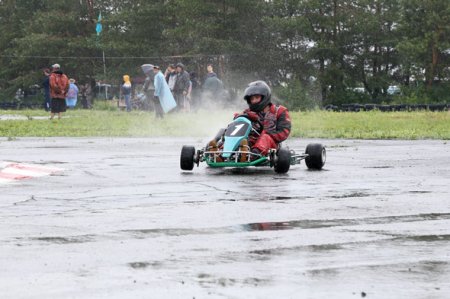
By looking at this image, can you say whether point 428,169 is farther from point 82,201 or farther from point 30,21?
point 30,21

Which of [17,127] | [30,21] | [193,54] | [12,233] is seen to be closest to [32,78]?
[30,21]

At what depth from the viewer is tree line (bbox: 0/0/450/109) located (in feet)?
215

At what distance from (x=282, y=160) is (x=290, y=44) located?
6005cm

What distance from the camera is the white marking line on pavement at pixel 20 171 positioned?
50.0 ft

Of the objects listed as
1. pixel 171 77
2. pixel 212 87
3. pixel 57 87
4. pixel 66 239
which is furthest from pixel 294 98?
pixel 66 239

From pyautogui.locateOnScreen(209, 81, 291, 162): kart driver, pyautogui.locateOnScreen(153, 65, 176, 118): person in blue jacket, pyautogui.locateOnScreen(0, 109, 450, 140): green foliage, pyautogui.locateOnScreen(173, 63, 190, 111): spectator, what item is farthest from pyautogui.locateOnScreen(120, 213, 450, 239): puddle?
pyautogui.locateOnScreen(173, 63, 190, 111): spectator

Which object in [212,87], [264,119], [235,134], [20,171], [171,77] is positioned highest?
[171,77]

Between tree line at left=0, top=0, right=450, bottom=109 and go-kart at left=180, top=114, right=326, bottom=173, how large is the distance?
4270 cm

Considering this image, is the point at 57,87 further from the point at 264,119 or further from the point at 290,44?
the point at 290,44

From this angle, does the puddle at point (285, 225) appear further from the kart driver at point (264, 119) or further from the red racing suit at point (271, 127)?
the kart driver at point (264, 119)

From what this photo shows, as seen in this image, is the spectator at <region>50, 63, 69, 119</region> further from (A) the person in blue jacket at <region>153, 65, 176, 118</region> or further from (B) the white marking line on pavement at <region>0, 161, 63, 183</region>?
(B) the white marking line on pavement at <region>0, 161, 63, 183</region>

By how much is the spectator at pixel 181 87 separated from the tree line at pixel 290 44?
21538 millimetres

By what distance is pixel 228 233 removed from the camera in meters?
9.32

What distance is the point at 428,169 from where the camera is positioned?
53.7ft
